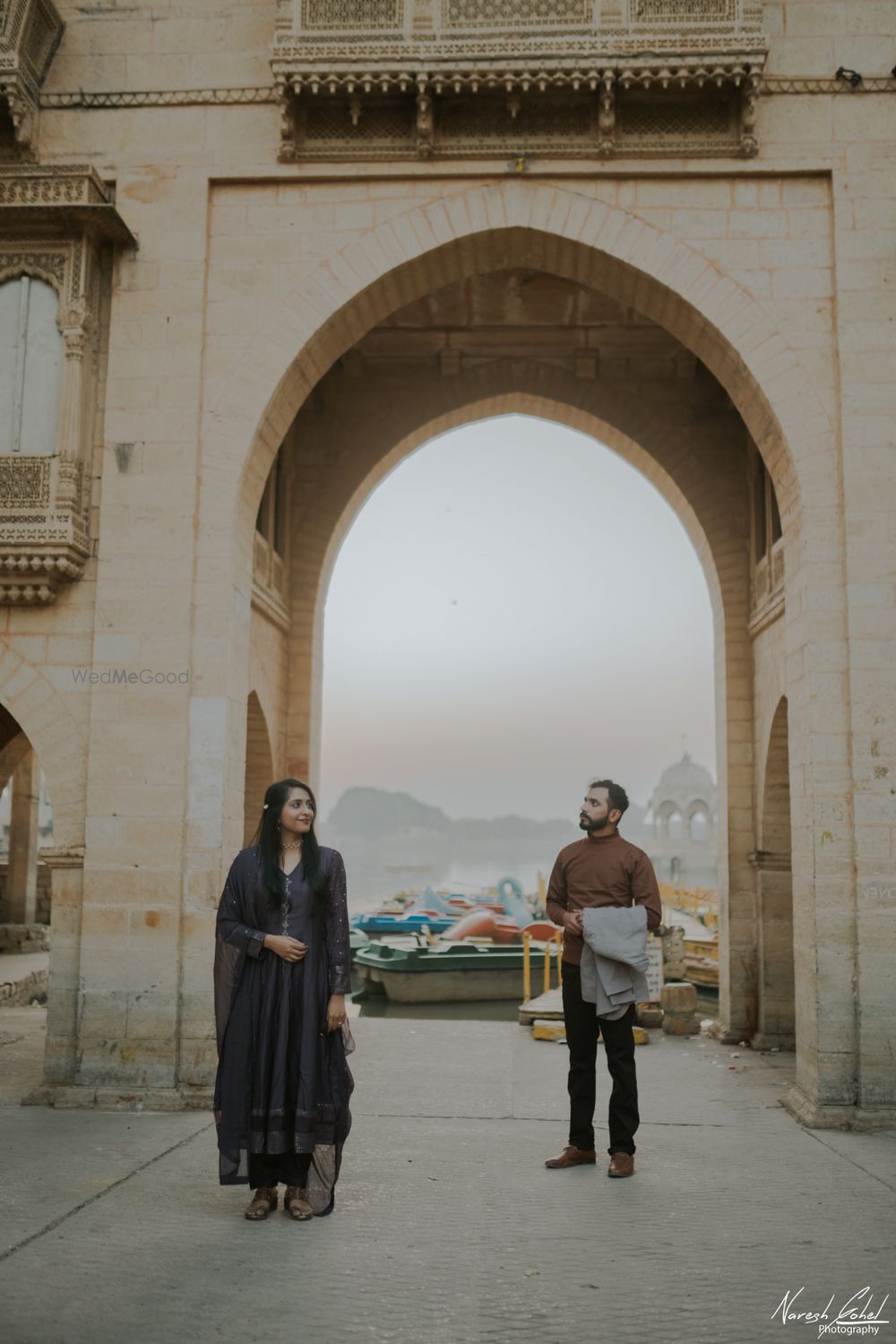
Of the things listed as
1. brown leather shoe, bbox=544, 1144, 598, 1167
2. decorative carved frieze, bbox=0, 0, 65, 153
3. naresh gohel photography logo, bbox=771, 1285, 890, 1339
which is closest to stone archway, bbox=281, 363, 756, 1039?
decorative carved frieze, bbox=0, 0, 65, 153

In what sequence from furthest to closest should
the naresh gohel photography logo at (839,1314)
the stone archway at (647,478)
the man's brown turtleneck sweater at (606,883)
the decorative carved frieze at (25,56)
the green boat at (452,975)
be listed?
the green boat at (452,975)
the stone archway at (647,478)
the decorative carved frieze at (25,56)
the man's brown turtleneck sweater at (606,883)
the naresh gohel photography logo at (839,1314)

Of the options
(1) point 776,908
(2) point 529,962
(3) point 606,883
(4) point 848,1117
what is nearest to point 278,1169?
(3) point 606,883

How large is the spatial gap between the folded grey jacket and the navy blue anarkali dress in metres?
1.41

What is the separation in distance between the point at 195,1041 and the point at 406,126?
6.85 metres

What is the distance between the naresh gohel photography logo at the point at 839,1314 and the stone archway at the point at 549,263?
393 centimetres

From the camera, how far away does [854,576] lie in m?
8.23

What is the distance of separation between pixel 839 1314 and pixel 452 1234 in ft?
5.50

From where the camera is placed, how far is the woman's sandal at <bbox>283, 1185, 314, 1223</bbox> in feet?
17.2

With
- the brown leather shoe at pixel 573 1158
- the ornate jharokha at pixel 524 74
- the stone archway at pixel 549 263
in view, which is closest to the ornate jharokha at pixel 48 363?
the stone archway at pixel 549 263

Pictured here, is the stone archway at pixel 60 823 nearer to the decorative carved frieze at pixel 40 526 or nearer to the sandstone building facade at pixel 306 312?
the sandstone building facade at pixel 306 312

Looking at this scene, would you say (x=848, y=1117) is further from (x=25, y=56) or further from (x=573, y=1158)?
(x=25, y=56)

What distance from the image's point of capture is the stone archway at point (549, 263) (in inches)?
335

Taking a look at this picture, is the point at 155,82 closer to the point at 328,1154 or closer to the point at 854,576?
the point at 854,576

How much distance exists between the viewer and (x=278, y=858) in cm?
538
